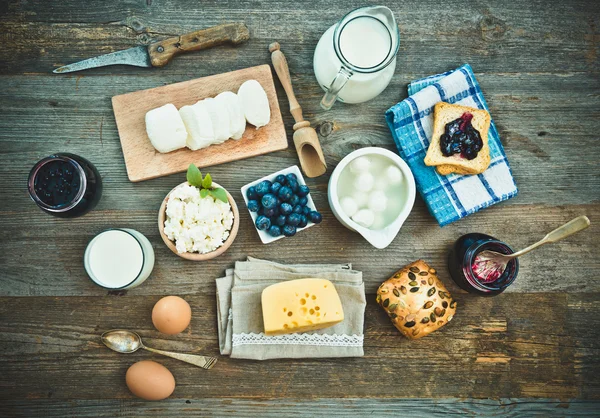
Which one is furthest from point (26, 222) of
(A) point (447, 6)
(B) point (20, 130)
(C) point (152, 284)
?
(A) point (447, 6)

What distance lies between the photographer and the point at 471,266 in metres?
1.24

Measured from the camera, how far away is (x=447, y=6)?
138 cm

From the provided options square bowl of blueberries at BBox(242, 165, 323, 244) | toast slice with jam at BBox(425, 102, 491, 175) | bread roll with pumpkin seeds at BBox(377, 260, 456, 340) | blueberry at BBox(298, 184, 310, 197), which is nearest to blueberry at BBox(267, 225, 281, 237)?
square bowl of blueberries at BBox(242, 165, 323, 244)

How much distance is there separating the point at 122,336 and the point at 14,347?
1.08ft

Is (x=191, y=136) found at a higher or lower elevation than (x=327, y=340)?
higher

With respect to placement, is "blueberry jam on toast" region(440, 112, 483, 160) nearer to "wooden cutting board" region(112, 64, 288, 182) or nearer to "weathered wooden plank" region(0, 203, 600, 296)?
"weathered wooden plank" region(0, 203, 600, 296)

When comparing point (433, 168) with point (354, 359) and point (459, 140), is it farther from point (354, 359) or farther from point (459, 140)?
point (354, 359)

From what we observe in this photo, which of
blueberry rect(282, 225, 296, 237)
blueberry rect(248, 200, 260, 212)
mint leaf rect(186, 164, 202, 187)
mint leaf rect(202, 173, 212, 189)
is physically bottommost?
blueberry rect(282, 225, 296, 237)

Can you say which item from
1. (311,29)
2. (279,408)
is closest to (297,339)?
(279,408)

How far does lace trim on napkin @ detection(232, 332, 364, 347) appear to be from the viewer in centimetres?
127

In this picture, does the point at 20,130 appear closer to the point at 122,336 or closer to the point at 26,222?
the point at 26,222

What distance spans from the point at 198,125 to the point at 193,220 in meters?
0.27

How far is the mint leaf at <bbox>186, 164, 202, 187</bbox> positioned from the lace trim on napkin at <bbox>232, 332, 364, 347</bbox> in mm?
455

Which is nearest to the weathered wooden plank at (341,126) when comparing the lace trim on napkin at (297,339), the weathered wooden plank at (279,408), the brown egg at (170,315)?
the brown egg at (170,315)
